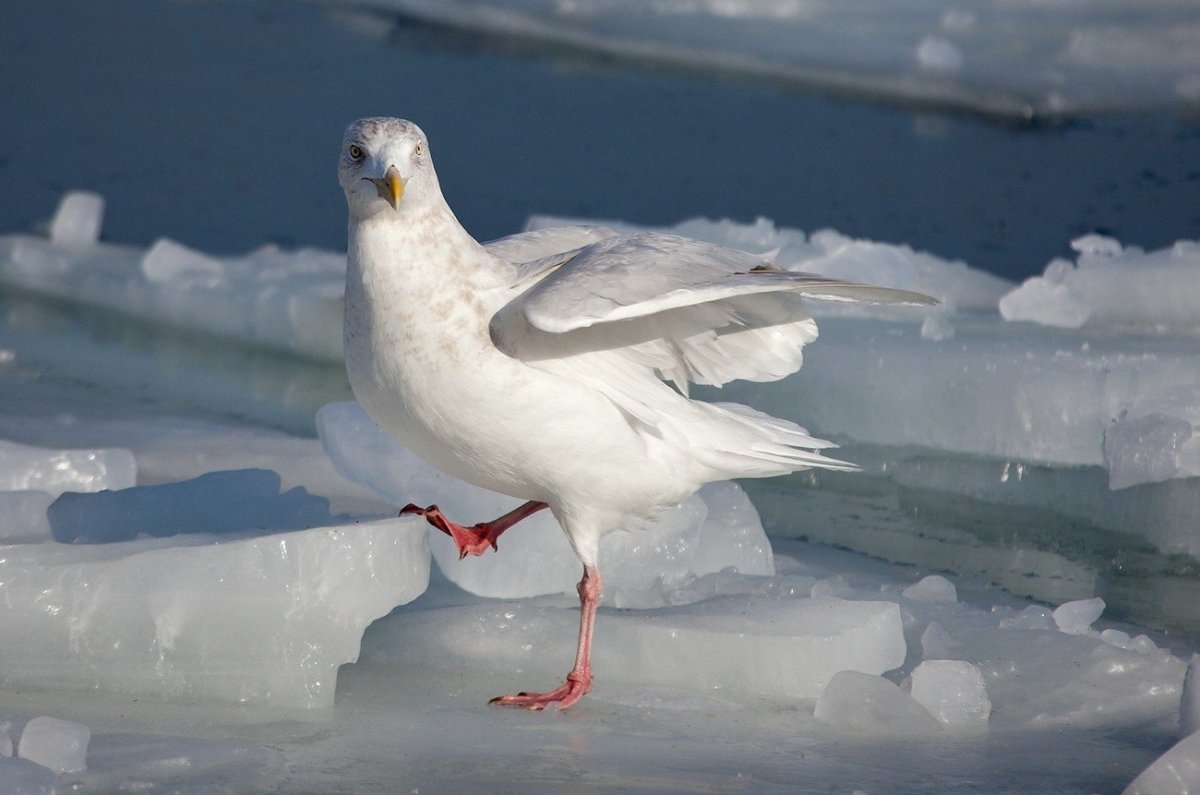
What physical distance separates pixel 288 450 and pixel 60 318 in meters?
2.27

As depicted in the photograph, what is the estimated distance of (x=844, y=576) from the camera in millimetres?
3395

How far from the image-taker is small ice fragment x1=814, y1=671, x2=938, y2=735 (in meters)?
2.64

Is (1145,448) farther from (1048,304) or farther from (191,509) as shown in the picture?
(191,509)

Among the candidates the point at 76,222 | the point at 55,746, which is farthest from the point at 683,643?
the point at 76,222

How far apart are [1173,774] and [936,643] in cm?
69

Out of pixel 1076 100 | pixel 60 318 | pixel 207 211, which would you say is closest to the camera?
pixel 60 318

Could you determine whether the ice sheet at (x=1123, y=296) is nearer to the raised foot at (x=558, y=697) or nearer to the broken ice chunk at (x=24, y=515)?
the raised foot at (x=558, y=697)

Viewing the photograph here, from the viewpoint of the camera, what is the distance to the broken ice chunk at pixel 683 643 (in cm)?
279

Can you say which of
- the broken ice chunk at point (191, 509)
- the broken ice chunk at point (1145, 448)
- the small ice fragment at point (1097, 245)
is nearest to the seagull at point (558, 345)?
the broken ice chunk at point (191, 509)

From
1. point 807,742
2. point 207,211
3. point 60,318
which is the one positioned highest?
point 207,211

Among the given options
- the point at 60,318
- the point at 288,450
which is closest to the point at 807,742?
the point at 288,450

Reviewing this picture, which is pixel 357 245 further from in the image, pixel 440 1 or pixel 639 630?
pixel 440 1

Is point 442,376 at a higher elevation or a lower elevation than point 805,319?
lower

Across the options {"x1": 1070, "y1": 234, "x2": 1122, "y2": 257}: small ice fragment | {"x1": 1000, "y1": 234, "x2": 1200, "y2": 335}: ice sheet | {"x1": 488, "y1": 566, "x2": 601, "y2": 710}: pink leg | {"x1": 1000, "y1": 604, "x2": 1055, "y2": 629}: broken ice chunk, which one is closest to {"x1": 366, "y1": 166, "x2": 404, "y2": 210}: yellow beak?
{"x1": 488, "y1": 566, "x2": 601, "y2": 710}: pink leg
